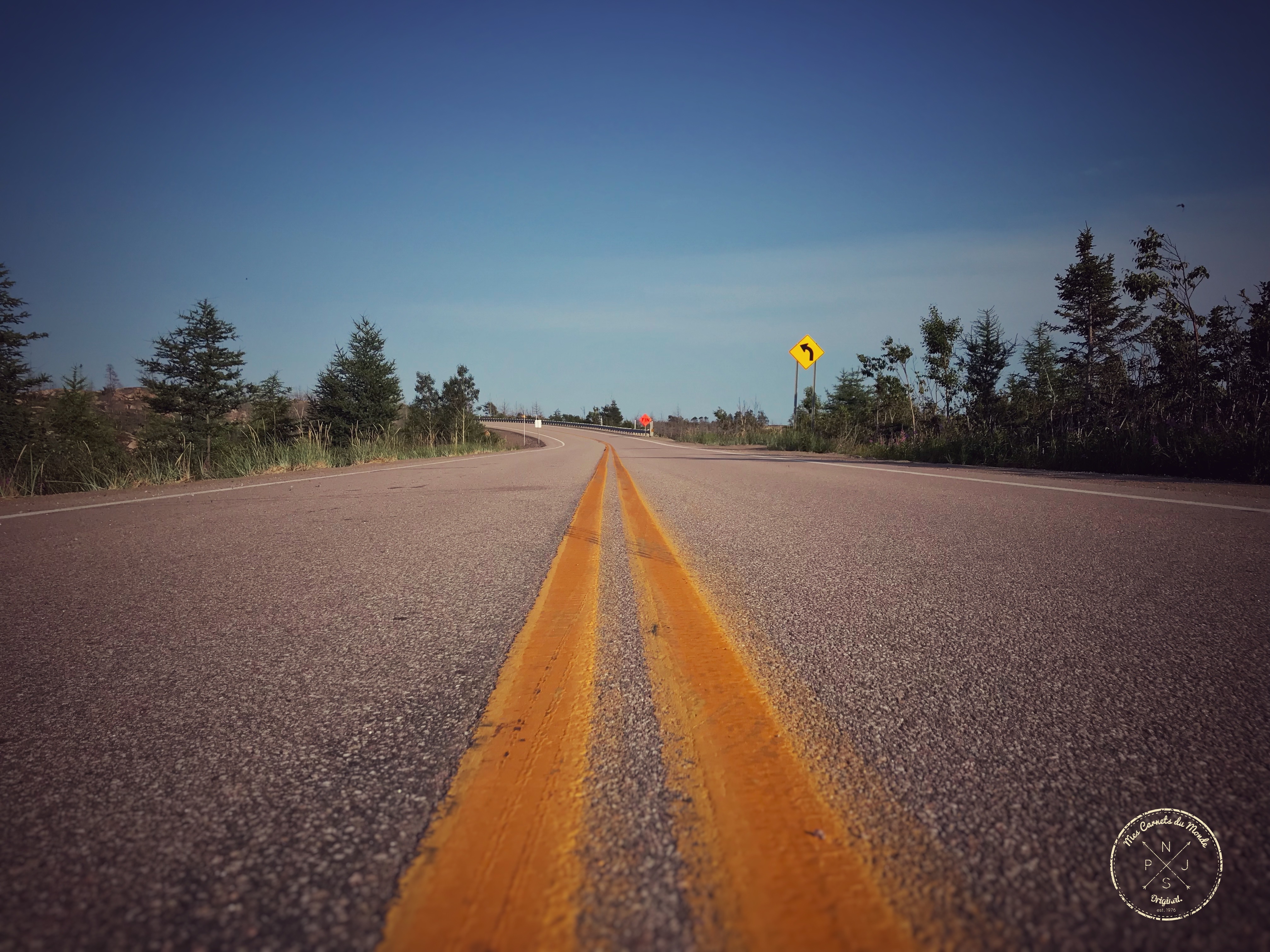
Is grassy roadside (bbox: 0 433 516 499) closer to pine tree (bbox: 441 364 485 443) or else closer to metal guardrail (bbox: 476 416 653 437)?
A: pine tree (bbox: 441 364 485 443)

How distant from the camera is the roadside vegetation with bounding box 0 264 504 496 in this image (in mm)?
12883

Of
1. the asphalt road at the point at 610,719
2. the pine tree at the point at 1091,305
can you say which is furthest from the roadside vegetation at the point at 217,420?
the pine tree at the point at 1091,305

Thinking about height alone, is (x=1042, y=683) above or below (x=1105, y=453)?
below

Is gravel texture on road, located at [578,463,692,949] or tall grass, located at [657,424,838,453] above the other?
tall grass, located at [657,424,838,453]

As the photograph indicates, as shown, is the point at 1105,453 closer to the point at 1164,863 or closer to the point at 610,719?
the point at 1164,863

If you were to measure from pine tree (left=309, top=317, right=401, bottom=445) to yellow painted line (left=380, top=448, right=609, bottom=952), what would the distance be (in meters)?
26.8

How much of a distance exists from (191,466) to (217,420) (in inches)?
660

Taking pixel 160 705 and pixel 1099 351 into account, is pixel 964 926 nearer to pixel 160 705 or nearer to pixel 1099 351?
pixel 160 705

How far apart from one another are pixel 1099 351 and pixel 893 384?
9.34 m

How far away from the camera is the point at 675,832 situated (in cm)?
98

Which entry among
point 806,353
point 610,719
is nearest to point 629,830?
point 610,719

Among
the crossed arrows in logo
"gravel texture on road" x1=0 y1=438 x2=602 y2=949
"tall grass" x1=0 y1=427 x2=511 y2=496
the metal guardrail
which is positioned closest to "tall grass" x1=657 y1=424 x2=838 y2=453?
the metal guardrail

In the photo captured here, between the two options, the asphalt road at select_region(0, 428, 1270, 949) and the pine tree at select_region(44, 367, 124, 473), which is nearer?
the asphalt road at select_region(0, 428, 1270, 949)

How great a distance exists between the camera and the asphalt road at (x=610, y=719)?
85 cm
